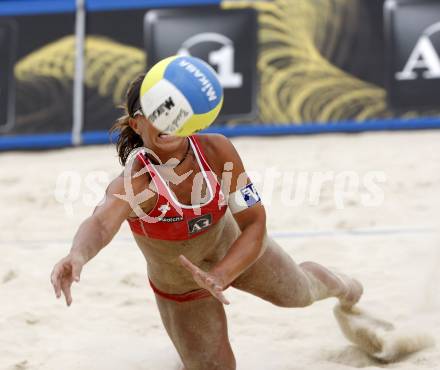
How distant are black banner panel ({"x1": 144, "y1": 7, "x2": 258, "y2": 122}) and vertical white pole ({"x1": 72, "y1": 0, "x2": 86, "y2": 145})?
2.17ft

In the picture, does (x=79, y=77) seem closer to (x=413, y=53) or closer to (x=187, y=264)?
(x=413, y=53)

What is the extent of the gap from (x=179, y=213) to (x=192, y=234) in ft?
0.47

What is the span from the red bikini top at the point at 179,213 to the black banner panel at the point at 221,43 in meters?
4.87

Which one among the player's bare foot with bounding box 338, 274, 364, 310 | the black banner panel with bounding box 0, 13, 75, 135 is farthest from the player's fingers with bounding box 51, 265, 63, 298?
the black banner panel with bounding box 0, 13, 75, 135

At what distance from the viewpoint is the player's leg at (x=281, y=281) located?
3578mm

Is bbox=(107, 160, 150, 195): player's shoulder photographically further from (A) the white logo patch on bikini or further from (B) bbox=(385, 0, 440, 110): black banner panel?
(B) bbox=(385, 0, 440, 110): black banner panel

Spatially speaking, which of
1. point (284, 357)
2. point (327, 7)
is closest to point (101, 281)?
point (284, 357)

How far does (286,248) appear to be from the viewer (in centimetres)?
570

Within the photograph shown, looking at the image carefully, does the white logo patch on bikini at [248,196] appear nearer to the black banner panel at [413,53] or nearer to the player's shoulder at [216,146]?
the player's shoulder at [216,146]

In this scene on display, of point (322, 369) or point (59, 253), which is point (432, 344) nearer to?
point (322, 369)

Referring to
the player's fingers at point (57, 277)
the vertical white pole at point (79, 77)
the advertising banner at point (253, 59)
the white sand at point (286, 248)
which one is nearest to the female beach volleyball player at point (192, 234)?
the player's fingers at point (57, 277)

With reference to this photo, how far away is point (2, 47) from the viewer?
8398 millimetres

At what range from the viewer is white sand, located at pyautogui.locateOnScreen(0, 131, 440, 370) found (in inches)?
165

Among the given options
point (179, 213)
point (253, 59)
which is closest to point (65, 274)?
point (179, 213)
